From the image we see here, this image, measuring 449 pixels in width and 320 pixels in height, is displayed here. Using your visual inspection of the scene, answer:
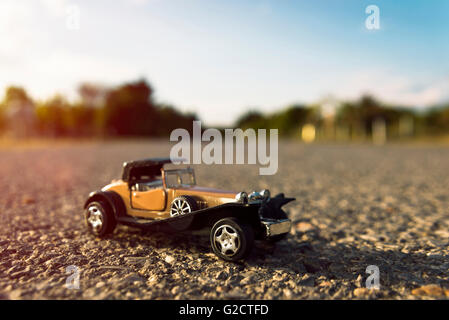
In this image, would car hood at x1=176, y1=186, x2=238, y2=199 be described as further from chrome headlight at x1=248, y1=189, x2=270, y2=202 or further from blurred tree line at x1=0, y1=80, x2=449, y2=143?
blurred tree line at x1=0, y1=80, x2=449, y2=143

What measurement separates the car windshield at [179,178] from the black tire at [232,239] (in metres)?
1.25

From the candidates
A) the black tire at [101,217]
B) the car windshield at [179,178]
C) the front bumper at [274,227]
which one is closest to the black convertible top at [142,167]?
the car windshield at [179,178]

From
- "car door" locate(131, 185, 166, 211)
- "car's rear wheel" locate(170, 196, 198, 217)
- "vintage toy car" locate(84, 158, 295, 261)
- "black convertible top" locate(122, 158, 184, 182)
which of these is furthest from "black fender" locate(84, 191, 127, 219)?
"car's rear wheel" locate(170, 196, 198, 217)

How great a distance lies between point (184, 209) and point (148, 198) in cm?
92

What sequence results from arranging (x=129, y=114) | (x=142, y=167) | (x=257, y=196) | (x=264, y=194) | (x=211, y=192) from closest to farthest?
(x=257, y=196) → (x=264, y=194) → (x=211, y=192) → (x=142, y=167) → (x=129, y=114)

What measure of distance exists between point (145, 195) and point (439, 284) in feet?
15.4

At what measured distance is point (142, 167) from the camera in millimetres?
6977

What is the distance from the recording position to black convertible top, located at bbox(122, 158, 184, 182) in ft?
21.3

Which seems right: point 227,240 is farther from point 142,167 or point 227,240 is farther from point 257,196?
point 142,167

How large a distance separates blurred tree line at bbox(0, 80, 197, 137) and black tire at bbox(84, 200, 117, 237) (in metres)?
68.0

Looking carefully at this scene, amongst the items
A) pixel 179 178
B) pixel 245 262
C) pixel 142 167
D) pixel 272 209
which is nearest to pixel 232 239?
pixel 245 262

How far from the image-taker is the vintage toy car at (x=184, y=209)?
5.49 metres

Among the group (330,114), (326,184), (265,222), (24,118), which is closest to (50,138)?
(24,118)
